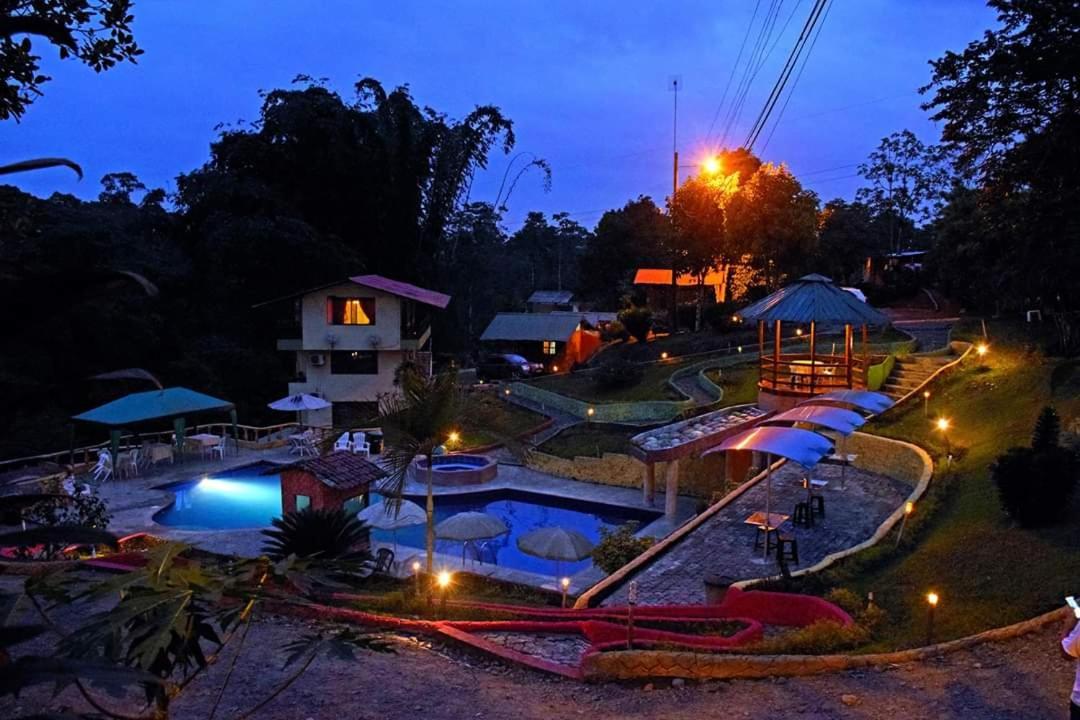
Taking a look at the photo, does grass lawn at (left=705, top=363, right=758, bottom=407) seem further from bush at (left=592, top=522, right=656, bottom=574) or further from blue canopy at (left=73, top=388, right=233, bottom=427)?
blue canopy at (left=73, top=388, right=233, bottom=427)

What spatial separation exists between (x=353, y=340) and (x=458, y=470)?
46.8 ft

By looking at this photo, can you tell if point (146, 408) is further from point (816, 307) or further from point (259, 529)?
point (816, 307)

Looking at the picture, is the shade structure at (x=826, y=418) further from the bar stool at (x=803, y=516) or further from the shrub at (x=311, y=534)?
the shrub at (x=311, y=534)

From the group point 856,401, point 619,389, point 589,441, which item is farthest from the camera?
point 619,389

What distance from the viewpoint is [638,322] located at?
42000mm

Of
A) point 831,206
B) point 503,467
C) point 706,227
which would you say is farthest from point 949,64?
point 831,206

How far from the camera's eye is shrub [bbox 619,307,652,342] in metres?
41.9

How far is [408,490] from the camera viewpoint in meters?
23.3

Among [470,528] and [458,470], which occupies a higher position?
[470,528]

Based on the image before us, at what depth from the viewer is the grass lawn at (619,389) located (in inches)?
1227

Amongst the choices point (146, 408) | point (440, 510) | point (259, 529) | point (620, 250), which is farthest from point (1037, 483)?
point (620, 250)

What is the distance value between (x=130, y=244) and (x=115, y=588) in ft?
124

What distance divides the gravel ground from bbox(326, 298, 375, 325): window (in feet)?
95.3

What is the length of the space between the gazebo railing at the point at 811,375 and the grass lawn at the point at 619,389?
Result: 6.42 m
